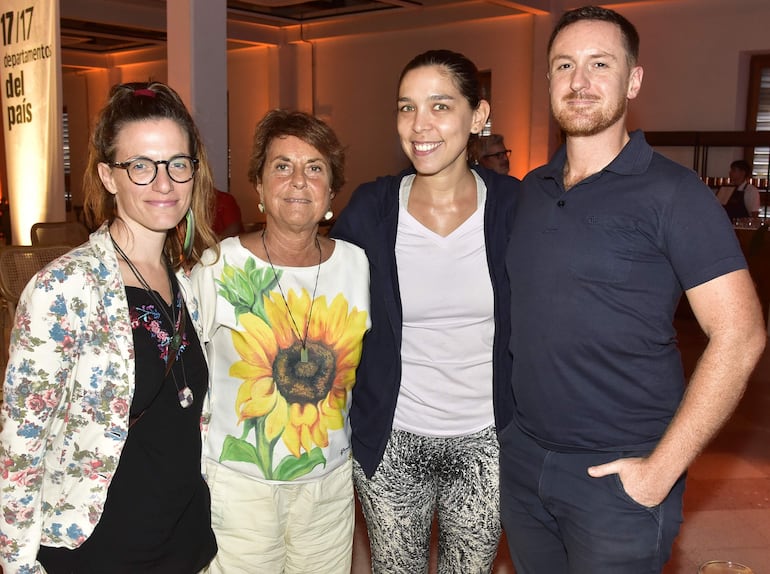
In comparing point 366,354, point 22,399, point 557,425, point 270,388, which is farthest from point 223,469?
point 557,425

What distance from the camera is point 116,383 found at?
1588 mm

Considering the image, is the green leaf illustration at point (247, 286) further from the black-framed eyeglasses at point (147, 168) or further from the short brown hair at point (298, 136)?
the black-framed eyeglasses at point (147, 168)

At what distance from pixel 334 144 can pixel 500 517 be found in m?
1.17

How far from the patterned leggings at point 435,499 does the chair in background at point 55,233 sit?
5013 millimetres

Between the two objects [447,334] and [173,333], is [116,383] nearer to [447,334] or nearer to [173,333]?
[173,333]

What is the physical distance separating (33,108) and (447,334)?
17.8 ft

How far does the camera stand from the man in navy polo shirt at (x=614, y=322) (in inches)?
65.7

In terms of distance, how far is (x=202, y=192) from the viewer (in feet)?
6.39

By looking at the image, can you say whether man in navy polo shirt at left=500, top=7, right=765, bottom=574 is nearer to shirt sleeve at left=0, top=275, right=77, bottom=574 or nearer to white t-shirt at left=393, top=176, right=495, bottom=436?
white t-shirt at left=393, top=176, right=495, bottom=436

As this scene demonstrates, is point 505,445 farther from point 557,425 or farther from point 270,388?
point 270,388

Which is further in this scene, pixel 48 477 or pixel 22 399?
pixel 48 477

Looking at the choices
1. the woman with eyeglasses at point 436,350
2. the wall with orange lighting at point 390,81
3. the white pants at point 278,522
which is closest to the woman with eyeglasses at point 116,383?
the white pants at point 278,522

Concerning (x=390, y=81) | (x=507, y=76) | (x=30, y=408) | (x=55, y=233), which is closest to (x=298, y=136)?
(x=30, y=408)

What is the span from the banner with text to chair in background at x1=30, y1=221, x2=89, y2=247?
270 mm
